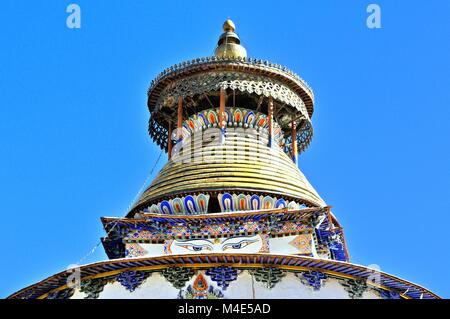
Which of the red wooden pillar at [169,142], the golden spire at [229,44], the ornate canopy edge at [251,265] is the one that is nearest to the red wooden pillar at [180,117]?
the red wooden pillar at [169,142]

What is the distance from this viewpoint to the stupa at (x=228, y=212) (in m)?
17.1

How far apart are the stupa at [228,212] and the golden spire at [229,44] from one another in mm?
50

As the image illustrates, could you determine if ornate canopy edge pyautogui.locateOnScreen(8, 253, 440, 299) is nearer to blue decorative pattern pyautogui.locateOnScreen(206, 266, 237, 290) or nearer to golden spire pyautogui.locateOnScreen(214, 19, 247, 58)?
blue decorative pattern pyautogui.locateOnScreen(206, 266, 237, 290)

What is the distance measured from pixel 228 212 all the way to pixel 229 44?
9383 millimetres

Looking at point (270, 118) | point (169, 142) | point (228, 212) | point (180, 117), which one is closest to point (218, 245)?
point (228, 212)

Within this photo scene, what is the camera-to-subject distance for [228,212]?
67.0 ft

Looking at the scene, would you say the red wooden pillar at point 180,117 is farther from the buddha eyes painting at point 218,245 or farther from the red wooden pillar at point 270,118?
the buddha eyes painting at point 218,245

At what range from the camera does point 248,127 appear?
2456 cm

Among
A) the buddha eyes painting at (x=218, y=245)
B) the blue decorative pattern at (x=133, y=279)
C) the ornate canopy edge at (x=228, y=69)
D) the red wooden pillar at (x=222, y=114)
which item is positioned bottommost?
the blue decorative pattern at (x=133, y=279)

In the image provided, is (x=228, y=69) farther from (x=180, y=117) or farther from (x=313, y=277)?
(x=313, y=277)

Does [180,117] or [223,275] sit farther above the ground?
[180,117]
